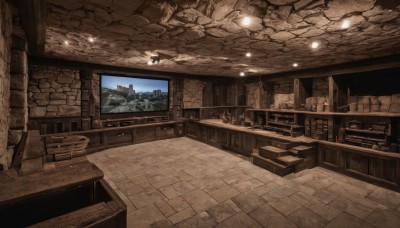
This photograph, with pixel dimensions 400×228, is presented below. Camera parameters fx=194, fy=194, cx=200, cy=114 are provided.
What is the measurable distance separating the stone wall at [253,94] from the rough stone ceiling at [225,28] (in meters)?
4.67

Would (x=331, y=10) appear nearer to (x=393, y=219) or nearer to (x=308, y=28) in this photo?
(x=308, y=28)

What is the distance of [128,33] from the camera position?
346 centimetres

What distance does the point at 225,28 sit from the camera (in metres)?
3.12

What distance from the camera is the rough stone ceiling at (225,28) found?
241 cm

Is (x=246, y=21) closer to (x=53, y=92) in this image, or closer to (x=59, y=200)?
(x=59, y=200)

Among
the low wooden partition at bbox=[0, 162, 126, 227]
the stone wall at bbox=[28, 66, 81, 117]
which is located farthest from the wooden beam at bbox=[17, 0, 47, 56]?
the stone wall at bbox=[28, 66, 81, 117]

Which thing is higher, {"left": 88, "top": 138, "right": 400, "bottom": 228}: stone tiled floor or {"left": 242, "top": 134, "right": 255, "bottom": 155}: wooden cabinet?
{"left": 242, "top": 134, "right": 255, "bottom": 155}: wooden cabinet

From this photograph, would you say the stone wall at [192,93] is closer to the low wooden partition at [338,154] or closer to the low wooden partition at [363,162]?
the low wooden partition at [338,154]

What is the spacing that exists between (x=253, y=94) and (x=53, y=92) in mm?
8251

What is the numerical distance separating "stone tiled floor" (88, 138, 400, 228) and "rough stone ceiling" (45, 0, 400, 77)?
2967 millimetres

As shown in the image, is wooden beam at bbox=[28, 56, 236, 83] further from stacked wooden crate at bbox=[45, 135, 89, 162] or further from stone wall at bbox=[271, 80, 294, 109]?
stone wall at bbox=[271, 80, 294, 109]

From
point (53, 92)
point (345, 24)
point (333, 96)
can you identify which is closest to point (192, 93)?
point (53, 92)

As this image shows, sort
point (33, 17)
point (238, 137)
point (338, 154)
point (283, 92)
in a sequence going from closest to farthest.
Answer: point (33, 17), point (338, 154), point (238, 137), point (283, 92)

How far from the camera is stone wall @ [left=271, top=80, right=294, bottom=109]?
8.06 m
